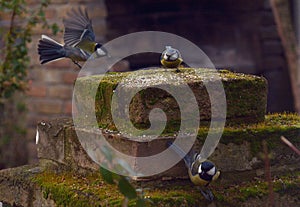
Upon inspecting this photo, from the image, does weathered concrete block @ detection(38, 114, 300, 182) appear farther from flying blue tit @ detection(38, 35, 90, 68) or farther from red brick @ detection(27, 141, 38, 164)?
red brick @ detection(27, 141, 38, 164)

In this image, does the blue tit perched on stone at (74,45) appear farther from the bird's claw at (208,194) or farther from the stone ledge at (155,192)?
the bird's claw at (208,194)

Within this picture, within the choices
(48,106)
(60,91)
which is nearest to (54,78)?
(60,91)

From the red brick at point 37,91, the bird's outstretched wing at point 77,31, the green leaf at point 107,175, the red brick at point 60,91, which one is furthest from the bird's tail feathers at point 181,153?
the red brick at point 37,91

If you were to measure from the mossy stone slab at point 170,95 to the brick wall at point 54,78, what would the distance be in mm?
2995

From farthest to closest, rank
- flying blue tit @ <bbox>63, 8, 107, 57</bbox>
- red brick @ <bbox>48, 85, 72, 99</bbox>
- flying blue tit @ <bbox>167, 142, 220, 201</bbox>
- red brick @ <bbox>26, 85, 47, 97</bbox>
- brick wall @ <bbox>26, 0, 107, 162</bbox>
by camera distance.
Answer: red brick @ <bbox>26, 85, 47, 97</bbox>, red brick @ <bbox>48, 85, 72, 99</bbox>, brick wall @ <bbox>26, 0, 107, 162</bbox>, flying blue tit @ <bbox>63, 8, 107, 57</bbox>, flying blue tit @ <bbox>167, 142, 220, 201</bbox>

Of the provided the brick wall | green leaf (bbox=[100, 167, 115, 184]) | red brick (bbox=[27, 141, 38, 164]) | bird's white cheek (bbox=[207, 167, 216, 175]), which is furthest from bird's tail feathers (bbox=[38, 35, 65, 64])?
red brick (bbox=[27, 141, 38, 164])

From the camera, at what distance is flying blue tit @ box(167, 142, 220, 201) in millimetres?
1805

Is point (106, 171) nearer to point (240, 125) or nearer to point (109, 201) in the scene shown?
point (109, 201)

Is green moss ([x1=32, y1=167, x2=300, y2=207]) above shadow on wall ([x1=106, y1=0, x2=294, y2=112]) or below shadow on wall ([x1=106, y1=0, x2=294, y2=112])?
below

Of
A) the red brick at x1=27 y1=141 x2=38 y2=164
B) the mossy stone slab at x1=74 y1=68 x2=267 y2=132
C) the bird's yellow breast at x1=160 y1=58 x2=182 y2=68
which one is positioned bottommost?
the red brick at x1=27 y1=141 x2=38 y2=164

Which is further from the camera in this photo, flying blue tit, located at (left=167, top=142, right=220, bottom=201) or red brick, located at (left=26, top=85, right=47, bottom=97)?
red brick, located at (left=26, top=85, right=47, bottom=97)

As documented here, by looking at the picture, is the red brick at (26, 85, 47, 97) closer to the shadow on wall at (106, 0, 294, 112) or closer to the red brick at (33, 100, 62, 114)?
the red brick at (33, 100, 62, 114)

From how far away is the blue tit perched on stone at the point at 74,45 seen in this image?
255cm

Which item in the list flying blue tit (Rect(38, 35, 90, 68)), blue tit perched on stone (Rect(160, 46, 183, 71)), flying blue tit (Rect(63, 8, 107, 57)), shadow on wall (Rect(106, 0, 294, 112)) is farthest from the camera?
shadow on wall (Rect(106, 0, 294, 112))
